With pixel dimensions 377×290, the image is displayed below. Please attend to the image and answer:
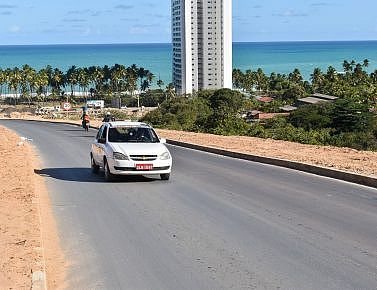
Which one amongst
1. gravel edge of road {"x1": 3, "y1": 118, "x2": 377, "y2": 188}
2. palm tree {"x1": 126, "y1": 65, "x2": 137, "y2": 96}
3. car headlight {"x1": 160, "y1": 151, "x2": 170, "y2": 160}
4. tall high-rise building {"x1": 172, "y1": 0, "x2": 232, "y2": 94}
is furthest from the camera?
palm tree {"x1": 126, "y1": 65, "x2": 137, "y2": 96}

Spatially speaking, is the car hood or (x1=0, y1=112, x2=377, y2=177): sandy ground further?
(x1=0, y1=112, x2=377, y2=177): sandy ground

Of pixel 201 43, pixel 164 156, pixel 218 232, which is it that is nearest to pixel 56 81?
pixel 201 43

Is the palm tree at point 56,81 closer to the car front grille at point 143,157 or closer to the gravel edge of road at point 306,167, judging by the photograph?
the gravel edge of road at point 306,167

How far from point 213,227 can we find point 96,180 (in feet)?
23.2

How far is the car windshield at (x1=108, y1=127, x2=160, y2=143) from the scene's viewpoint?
16.9 m

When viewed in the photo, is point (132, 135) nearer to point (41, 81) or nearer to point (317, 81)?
point (317, 81)

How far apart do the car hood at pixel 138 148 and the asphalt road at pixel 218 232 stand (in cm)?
77

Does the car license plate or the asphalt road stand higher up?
the car license plate

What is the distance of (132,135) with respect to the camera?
17.1 metres

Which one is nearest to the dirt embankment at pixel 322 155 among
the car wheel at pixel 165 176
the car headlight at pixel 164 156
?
the car wheel at pixel 165 176

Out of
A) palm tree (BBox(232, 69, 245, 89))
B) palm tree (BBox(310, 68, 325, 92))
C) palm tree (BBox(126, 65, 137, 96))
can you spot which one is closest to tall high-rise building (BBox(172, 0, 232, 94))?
palm tree (BBox(126, 65, 137, 96))

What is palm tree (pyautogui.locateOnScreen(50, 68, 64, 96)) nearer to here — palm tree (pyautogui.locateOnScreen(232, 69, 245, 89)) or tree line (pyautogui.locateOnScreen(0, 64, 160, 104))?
tree line (pyautogui.locateOnScreen(0, 64, 160, 104))

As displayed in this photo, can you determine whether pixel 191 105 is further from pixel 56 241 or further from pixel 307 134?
pixel 56 241

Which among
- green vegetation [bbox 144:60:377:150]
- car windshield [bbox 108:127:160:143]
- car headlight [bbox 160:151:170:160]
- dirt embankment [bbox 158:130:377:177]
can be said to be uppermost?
car windshield [bbox 108:127:160:143]
